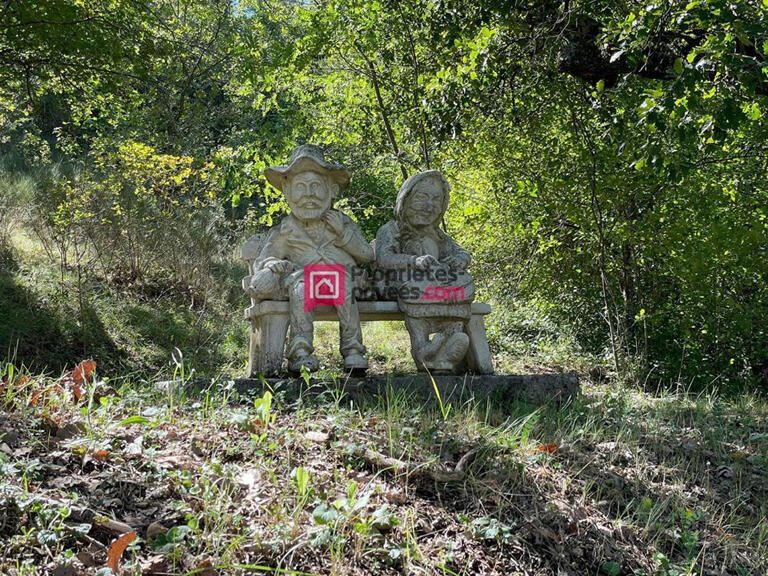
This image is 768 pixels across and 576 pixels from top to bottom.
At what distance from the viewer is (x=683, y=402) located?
18.1 ft

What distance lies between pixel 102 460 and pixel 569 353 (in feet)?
23.0

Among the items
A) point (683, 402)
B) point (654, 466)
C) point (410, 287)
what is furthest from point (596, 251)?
point (654, 466)

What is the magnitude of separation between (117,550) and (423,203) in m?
3.71

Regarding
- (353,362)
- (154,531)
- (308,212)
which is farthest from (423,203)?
(154,531)

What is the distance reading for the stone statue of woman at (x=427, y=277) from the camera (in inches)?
198

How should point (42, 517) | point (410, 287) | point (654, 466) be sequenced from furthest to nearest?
point (410, 287), point (654, 466), point (42, 517)

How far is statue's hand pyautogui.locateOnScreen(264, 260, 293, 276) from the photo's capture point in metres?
4.83

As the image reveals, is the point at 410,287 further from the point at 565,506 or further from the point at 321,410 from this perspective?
the point at 565,506

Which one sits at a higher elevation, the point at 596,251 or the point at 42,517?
the point at 596,251

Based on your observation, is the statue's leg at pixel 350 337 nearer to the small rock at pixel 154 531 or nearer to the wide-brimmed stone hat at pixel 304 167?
the wide-brimmed stone hat at pixel 304 167

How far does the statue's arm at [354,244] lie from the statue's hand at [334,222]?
1.6 inches

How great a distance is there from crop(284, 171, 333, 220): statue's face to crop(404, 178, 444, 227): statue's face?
0.71m

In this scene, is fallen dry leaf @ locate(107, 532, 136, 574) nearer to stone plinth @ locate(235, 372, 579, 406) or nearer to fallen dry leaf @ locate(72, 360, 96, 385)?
fallen dry leaf @ locate(72, 360, 96, 385)

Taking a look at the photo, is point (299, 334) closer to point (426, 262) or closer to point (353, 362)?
point (353, 362)
